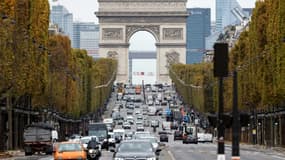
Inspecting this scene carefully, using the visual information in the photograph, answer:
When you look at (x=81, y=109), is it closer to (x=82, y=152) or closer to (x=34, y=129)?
(x=34, y=129)

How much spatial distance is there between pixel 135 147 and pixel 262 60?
5420 cm

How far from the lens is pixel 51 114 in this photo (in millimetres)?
112688

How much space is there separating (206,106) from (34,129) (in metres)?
78.4

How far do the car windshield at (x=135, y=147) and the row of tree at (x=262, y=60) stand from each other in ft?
129

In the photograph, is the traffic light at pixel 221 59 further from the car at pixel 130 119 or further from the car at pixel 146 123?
the car at pixel 146 123

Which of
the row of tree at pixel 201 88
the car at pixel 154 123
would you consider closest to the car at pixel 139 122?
the car at pixel 154 123

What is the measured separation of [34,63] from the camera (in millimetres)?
84500

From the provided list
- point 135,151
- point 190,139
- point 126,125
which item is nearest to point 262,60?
point 190,139

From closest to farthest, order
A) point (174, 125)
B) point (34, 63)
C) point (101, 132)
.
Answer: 1. point (34, 63)
2. point (101, 132)
3. point (174, 125)

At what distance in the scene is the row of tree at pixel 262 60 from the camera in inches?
3302

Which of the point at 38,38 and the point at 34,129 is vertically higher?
the point at 38,38

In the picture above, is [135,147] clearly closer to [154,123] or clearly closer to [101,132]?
[101,132]

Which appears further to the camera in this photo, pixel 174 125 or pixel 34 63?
pixel 174 125

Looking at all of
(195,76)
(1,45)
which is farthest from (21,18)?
(195,76)
